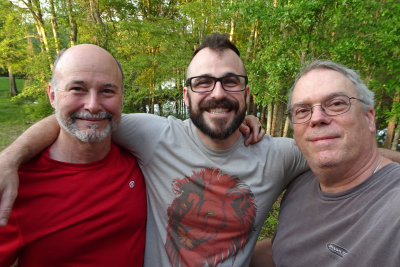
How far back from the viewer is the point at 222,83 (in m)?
2.10

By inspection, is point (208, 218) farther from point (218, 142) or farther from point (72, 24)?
point (72, 24)

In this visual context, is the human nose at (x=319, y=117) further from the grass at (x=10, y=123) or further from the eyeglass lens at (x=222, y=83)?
the grass at (x=10, y=123)

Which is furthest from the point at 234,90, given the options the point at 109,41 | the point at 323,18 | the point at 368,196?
the point at 109,41

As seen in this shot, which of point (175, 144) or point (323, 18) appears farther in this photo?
point (323, 18)

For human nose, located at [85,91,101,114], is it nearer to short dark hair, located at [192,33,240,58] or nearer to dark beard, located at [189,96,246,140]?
dark beard, located at [189,96,246,140]

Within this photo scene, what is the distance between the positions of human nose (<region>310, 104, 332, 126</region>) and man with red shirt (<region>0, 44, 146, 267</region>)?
5.25 feet

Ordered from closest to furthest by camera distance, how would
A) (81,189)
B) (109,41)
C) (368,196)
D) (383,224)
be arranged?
1. (383,224)
2. (368,196)
3. (81,189)
4. (109,41)

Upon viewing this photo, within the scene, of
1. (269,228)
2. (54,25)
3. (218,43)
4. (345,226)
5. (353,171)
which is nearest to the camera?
(345,226)

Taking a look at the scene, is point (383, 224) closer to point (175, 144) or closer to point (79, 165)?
point (175, 144)

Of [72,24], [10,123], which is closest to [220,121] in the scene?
[72,24]

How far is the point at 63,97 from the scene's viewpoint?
1.80m

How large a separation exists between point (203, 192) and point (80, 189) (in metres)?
1.03

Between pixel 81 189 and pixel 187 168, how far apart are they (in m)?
0.89

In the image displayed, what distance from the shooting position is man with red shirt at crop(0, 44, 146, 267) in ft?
5.24
